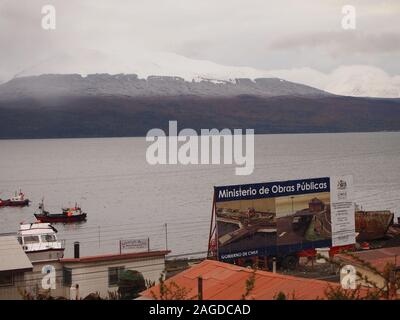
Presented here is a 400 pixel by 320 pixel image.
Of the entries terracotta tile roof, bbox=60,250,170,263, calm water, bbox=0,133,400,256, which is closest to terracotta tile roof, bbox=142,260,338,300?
terracotta tile roof, bbox=60,250,170,263

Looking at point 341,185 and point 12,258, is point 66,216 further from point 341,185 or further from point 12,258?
point 12,258

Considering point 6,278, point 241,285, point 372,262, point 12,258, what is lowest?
point 6,278

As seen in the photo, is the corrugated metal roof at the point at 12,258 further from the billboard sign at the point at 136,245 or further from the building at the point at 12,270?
the billboard sign at the point at 136,245

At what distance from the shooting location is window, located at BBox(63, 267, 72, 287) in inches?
595

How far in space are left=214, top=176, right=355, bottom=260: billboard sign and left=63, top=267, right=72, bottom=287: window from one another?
3.91 meters

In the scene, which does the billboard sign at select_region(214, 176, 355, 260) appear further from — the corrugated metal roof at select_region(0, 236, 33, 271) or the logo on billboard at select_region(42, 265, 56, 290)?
the corrugated metal roof at select_region(0, 236, 33, 271)

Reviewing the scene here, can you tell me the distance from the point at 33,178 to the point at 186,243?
56436 mm

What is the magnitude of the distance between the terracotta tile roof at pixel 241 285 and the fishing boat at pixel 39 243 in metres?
10.1

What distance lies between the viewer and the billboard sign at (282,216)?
17719 millimetres

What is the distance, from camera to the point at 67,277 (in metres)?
15.3

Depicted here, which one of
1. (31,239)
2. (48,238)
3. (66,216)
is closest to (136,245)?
(48,238)

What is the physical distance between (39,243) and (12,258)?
7.47 meters
